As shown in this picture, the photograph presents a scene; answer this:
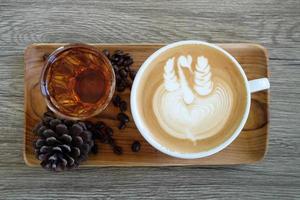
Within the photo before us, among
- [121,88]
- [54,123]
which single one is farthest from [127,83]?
[54,123]

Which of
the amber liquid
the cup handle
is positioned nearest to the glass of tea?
the amber liquid

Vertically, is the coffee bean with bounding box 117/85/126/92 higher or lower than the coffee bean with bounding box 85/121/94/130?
higher

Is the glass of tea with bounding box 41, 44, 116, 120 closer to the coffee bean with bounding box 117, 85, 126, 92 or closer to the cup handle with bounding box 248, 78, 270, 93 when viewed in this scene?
the coffee bean with bounding box 117, 85, 126, 92

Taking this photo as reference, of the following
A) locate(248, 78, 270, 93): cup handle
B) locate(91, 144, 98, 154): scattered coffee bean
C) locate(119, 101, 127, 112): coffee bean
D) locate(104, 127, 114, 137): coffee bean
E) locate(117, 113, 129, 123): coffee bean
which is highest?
locate(248, 78, 270, 93): cup handle

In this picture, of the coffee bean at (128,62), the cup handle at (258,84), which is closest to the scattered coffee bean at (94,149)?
the coffee bean at (128,62)

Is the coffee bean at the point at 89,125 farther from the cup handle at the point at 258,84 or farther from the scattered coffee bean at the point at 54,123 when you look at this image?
the cup handle at the point at 258,84

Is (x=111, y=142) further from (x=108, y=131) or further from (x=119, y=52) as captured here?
(x=119, y=52)

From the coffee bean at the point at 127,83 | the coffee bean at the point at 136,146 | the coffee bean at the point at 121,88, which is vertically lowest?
the coffee bean at the point at 136,146

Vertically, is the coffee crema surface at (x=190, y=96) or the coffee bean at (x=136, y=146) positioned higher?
the coffee crema surface at (x=190, y=96)

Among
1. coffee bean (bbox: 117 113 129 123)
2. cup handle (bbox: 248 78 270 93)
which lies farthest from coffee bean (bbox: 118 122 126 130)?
cup handle (bbox: 248 78 270 93)
